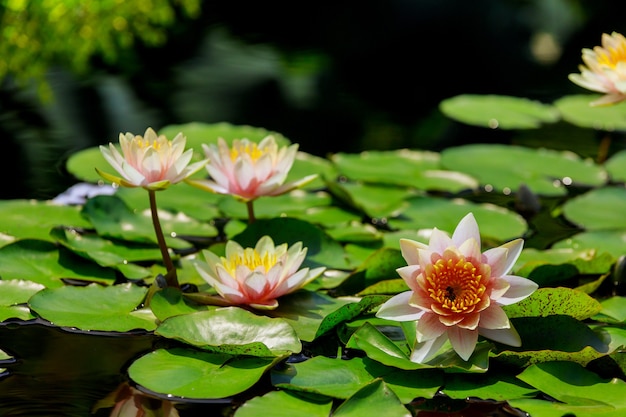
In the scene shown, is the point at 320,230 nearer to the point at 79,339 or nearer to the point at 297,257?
the point at 297,257

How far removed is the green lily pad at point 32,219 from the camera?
2148mm

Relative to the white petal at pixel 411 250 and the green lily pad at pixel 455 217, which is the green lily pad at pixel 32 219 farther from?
the white petal at pixel 411 250

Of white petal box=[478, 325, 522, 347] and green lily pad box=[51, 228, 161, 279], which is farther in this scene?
green lily pad box=[51, 228, 161, 279]

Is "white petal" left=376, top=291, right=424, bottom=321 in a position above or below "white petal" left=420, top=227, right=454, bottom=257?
below

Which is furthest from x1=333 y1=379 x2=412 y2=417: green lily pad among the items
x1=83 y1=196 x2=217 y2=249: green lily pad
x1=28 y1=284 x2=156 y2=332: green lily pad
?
x1=83 y1=196 x2=217 y2=249: green lily pad

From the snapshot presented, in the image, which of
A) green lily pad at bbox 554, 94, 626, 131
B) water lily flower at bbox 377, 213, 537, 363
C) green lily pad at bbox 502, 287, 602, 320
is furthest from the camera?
green lily pad at bbox 554, 94, 626, 131

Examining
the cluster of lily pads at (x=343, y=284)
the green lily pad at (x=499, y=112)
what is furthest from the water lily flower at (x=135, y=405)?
the green lily pad at (x=499, y=112)

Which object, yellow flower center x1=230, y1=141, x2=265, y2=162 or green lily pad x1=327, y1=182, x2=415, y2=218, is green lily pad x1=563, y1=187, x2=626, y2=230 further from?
yellow flower center x1=230, y1=141, x2=265, y2=162

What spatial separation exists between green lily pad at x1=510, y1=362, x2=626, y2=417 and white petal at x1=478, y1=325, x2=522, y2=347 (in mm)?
54

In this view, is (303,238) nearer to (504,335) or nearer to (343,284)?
(343,284)

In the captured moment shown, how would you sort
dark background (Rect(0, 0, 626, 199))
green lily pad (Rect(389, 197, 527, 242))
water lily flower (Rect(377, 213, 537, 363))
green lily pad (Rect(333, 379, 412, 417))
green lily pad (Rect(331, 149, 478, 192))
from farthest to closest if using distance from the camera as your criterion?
dark background (Rect(0, 0, 626, 199)) < green lily pad (Rect(331, 149, 478, 192)) < green lily pad (Rect(389, 197, 527, 242)) < water lily flower (Rect(377, 213, 537, 363)) < green lily pad (Rect(333, 379, 412, 417))

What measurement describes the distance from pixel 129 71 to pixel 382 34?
163 cm

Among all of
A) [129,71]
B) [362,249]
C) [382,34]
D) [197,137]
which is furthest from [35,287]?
[382,34]

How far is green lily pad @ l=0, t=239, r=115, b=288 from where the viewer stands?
193cm
